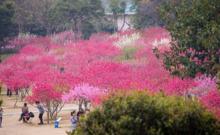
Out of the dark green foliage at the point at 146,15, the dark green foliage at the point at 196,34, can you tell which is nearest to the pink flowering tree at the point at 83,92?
the dark green foliage at the point at 196,34

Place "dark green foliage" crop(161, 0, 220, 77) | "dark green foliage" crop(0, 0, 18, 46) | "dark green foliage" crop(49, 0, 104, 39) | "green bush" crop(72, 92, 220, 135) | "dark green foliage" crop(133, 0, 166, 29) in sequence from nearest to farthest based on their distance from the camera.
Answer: "green bush" crop(72, 92, 220, 135)
"dark green foliage" crop(161, 0, 220, 77)
"dark green foliage" crop(0, 0, 18, 46)
"dark green foliage" crop(133, 0, 166, 29)
"dark green foliage" crop(49, 0, 104, 39)

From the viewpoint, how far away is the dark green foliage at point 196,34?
2311 centimetres

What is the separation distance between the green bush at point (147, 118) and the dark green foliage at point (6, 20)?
4393 centimetres

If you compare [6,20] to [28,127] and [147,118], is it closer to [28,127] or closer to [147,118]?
[28,127]

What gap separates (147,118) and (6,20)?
46.0 metres

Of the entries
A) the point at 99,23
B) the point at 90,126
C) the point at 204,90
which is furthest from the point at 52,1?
the point at 90,126

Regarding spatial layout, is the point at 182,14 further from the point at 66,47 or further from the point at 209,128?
the point at 66,47

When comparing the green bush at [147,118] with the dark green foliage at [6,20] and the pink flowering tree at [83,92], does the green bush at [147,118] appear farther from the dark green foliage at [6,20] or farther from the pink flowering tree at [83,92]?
the dark green foliage at [6,20]

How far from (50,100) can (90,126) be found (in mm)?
16619

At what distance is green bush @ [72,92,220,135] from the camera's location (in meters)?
10.5

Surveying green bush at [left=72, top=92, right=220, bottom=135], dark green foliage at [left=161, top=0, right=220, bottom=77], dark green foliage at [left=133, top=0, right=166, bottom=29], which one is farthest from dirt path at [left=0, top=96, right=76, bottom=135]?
dark green foliage at [left=133, top=0, right=166, bottom=29]

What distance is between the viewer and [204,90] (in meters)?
23.6

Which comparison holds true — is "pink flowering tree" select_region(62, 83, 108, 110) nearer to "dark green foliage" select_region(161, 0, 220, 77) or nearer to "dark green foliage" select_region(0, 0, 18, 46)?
"dark green foliage" select_region(161, 0, 220, 77)

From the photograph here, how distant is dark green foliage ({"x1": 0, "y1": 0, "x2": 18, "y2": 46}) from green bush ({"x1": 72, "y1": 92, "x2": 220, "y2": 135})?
144 feet
